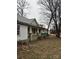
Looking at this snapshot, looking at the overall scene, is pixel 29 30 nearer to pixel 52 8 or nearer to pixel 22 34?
pixel 22 34

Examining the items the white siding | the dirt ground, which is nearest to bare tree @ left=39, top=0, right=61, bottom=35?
the dirt ground

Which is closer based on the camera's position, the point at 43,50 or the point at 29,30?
the point at 43,50

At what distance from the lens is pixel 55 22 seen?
1543 millimetres

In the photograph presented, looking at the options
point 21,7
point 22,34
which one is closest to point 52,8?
point 21,7

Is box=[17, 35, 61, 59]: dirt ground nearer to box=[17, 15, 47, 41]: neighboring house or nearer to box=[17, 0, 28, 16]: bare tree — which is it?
box=[17, 15, 47, 41]: neighboring house

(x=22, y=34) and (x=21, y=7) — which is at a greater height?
(x=21, y=7)

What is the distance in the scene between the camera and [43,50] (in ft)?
5.23

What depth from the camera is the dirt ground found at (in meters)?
1.48

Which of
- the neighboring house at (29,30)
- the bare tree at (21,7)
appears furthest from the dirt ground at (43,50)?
the bare tree at (21,7)

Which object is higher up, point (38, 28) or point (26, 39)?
point (38, 28)
